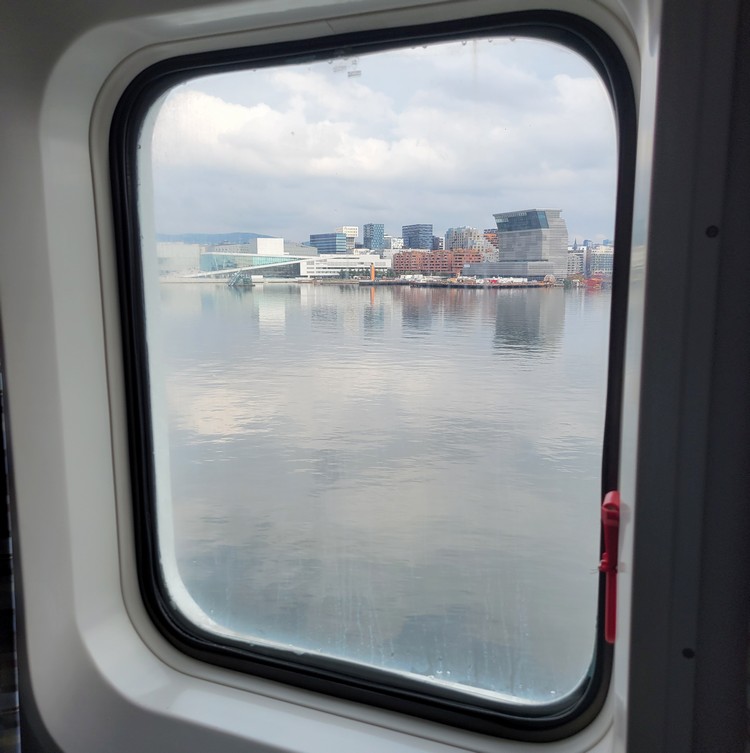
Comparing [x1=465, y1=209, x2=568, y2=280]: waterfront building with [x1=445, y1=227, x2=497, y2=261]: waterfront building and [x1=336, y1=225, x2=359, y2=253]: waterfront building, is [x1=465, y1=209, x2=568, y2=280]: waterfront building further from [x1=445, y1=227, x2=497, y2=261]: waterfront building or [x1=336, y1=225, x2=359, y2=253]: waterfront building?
[x1=336, y1=225, x2=359, y2=253]: waterfront building

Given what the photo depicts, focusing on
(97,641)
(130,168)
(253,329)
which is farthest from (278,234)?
(97,641)

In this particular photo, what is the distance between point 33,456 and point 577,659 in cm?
113

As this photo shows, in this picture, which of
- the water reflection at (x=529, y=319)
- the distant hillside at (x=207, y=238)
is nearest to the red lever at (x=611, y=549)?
the water reflection at (x=529, y=319)

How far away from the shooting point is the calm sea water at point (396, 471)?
1.18 metres

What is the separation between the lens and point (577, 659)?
119 centimetres

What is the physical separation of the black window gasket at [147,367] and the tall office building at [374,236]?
12.6 inches

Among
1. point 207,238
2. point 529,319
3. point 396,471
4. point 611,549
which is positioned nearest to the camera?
point 611,549

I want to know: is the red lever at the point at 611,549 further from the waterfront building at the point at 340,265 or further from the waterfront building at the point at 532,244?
the waterfront building at the point at 340,265

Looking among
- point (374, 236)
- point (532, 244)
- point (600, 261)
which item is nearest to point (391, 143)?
point (374, 236)

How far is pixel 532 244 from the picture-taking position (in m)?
1.14

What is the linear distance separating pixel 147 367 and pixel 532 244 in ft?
2.98

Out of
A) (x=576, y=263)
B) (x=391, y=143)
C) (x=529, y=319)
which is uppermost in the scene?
(x=391, y=143)

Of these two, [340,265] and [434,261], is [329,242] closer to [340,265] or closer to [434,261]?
[340,265]

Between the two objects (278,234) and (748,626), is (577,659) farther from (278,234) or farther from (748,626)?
(278,234)
